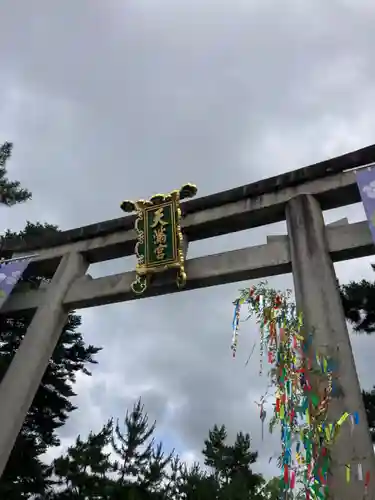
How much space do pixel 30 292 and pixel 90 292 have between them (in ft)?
3.71

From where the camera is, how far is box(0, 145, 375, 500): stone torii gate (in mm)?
4641

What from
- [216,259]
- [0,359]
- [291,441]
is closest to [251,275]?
[216,259]

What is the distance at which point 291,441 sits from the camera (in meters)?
4.00

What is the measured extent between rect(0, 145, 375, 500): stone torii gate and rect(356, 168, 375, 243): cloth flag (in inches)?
10.7

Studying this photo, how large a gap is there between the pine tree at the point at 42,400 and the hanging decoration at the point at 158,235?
479 centimetres

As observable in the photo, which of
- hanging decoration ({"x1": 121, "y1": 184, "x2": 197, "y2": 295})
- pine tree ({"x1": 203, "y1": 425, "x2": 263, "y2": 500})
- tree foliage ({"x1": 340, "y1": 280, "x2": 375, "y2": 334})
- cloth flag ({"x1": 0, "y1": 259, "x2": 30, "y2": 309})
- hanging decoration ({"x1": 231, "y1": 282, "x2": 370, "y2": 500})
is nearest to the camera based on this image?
hanging decoration ({"x1": 231, "y1": 282, "x2": 370, "y2": 500})

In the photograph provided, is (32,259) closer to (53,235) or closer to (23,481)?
(53,235)

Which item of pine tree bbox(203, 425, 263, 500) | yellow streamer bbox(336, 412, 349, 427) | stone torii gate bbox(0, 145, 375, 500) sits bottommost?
yellow streamer bbox(336, 412, 349, 427)

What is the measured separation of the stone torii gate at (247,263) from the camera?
464 centimetres

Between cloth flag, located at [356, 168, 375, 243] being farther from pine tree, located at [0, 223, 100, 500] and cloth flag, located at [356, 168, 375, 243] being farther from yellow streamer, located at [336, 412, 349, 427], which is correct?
pine tree, located at [0, 223, 100, 500]

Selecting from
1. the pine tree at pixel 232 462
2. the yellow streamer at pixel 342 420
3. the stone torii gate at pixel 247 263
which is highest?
the pine tree at pixel 232 462

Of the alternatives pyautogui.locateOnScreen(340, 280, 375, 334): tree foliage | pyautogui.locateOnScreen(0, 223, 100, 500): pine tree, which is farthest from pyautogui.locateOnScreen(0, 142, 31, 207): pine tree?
pyautogui.locateOnScreen(340, 280, 375, 334): tree foliage

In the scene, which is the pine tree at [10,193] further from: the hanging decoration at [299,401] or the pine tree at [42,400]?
the hanging decoration at [299,401]

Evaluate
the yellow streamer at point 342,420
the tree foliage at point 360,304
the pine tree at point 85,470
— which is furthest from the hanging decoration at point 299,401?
the pine tree at point 85,470
